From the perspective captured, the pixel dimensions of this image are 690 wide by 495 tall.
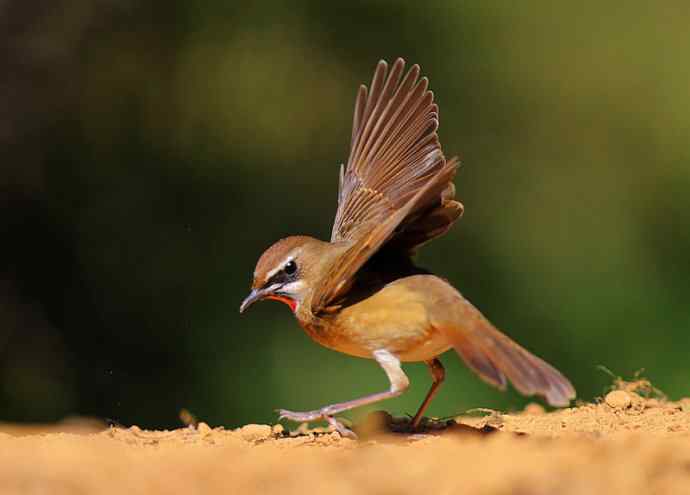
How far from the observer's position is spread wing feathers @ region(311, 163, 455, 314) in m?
4.23

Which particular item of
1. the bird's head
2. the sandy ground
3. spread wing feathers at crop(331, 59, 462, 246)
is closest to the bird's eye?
the bird's head

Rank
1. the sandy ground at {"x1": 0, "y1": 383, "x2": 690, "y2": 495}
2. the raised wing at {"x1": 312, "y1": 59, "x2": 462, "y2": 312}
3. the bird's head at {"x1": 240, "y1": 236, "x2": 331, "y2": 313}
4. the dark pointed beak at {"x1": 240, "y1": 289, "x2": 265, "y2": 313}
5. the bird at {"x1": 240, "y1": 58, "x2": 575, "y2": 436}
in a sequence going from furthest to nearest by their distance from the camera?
the raised wing at {"x1": 312, "y1": 59, "x2": 462, "y2": 312}, the bird's head at {"x1": 240, "y1": 236, "x2": 331, "y2": 313}, the dark pointed beak at {"x1": 240, "y1": 289, "x2": 265, "y2": 313}, the bird at {"x1": 240, "y1": 58, "x2": 575, "y2": 436}, the sandy ground at {"x1": 0, "y1": 383, "x2": 690, "y2": 495}

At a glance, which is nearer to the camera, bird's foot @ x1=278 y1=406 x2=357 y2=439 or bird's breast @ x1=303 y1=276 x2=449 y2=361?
bird's foot @ x1=278 y1=406 x2=357 y2=439

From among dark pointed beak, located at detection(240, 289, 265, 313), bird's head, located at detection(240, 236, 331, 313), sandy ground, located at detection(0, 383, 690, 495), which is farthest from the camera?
bird's head, located at detection(240, 236, 331, 313)

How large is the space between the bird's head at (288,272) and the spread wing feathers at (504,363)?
28.0 inches


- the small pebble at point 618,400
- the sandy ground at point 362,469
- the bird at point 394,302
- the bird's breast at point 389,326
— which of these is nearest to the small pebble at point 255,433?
the bird at point 394,302

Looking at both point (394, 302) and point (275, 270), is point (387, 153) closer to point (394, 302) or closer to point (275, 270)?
point (275, 270)

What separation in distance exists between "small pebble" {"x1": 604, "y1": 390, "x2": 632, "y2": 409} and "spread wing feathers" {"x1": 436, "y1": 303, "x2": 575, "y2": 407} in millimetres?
830

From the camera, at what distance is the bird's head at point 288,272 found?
4.85 meters

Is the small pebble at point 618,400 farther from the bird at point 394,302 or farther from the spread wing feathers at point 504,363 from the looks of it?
the spread wing feathers at point 504,363

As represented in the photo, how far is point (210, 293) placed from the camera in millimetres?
7867

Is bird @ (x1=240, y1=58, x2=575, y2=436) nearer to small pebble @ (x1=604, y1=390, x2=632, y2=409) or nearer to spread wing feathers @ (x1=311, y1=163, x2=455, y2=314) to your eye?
spread wing feathers @ (x1=311, y1=163, x2=455, y2=314)

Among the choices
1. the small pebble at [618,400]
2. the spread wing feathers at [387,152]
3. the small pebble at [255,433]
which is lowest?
the small pebble at [255,433]

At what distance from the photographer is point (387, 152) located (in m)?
5.62
